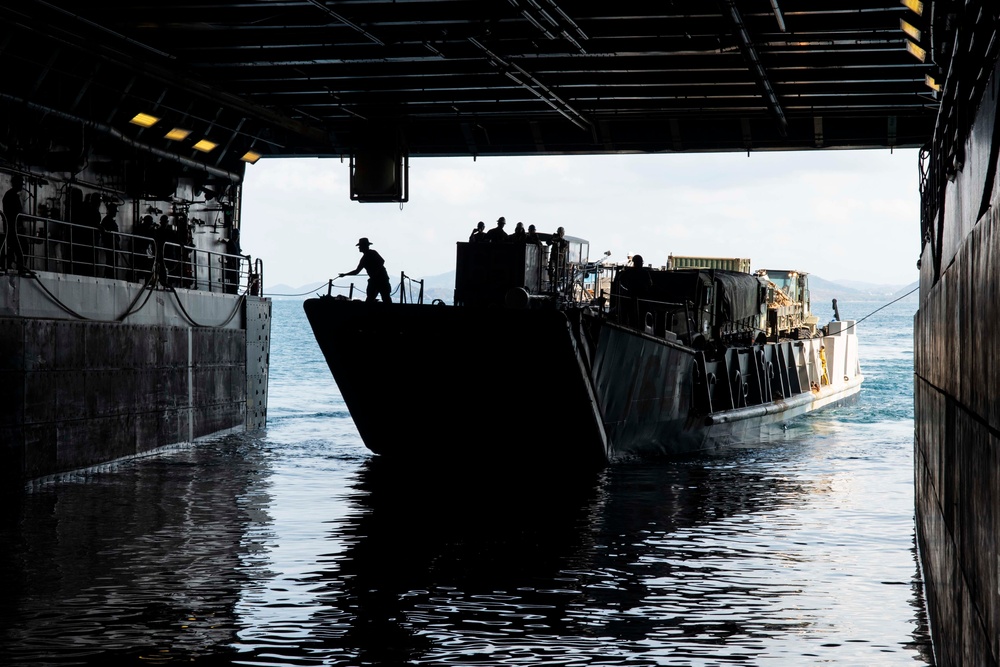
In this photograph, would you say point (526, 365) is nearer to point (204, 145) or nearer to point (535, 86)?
point (535, 86)

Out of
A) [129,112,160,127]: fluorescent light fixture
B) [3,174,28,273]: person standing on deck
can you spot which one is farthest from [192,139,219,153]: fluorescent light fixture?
[3,174,28,273]: person standing on deck

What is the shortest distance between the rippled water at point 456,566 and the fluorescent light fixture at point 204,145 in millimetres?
8584

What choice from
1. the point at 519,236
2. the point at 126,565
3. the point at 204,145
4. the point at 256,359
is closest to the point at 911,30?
the point at 519,236

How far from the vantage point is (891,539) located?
14.6m

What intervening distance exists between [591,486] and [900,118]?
1459cm

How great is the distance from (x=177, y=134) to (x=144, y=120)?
1.50 m

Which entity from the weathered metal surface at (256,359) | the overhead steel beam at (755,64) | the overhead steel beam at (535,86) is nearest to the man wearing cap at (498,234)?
the overhead steel beam at (535,86)

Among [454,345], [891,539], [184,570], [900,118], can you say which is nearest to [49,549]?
[184,570]

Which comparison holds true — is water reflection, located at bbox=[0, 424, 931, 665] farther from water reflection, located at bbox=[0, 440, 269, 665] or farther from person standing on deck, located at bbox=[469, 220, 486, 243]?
person standing on deck, located at bbox=[469, 220, 486, 243]

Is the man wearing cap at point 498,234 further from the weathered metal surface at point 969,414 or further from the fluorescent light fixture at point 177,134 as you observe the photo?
the weathered metal surface at point 969,414

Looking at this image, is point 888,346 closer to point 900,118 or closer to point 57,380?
point 900,118

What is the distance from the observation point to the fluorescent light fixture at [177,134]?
25812 millimetres

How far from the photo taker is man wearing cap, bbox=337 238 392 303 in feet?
70.9

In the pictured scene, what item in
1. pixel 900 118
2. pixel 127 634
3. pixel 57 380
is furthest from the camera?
pixel 900 118
